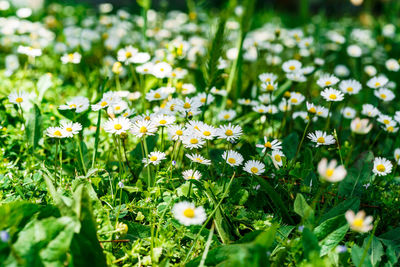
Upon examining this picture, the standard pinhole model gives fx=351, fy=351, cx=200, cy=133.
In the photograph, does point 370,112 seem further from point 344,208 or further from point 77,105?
point 77,105

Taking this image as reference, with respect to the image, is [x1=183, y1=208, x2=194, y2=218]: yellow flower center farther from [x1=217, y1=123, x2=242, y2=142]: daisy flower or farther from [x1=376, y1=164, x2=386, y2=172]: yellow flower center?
[x1=376, y1=164, x2=386, y2=172]: yellow flower center

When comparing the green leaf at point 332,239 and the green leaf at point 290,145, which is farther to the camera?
the green leaf at point 290,145

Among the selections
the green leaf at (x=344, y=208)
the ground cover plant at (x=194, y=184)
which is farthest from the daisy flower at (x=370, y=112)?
the green leaf at (x=344, y=208)

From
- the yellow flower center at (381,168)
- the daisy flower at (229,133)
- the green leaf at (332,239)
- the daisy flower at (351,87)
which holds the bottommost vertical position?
the green leaf at (332,239)

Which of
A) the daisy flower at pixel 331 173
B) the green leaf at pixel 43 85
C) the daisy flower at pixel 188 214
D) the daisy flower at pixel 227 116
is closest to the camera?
the daisy flower at pixel 331 173

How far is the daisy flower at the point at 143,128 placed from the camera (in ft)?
3.75

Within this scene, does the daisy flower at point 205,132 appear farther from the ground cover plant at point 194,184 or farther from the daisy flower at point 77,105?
the daisy flower at point 77,105

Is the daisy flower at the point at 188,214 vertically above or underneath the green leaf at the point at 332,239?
above

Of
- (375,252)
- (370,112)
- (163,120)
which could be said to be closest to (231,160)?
(163,120)

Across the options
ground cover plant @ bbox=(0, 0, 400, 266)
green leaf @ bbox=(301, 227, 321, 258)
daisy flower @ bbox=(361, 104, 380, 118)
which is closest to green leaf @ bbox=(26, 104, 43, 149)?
ground cover plant @ bbox=(0, 0, 400, 266)

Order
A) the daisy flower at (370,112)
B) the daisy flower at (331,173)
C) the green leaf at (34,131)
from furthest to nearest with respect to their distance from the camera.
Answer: the daisy flower at (370,112), the green leaf at (34,131), the daisy flower at (331,173)

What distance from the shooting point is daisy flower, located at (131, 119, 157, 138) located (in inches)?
44.9

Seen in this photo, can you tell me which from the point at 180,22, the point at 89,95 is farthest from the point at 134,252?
the point at 180,22

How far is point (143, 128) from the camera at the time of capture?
1.15m
